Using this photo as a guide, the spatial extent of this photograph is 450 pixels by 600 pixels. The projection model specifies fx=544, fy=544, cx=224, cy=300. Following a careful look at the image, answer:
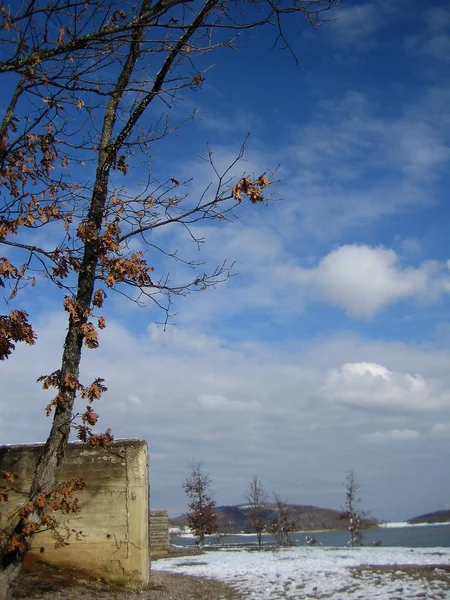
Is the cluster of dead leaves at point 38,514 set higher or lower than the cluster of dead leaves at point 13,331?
lower

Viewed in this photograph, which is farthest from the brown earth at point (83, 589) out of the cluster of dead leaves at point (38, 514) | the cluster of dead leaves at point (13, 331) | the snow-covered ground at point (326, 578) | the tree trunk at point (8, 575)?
the cluster of dead leaves at point (13, 331)

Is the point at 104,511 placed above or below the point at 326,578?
above

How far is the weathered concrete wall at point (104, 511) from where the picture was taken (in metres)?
10.3

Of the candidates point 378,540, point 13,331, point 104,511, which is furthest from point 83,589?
point 378,540

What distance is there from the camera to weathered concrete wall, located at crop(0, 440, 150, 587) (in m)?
10.3

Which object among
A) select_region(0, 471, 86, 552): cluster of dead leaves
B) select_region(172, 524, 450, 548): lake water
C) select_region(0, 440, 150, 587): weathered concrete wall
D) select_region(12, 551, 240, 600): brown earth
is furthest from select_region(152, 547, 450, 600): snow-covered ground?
select_region(172, 524, 450, 548): lake water

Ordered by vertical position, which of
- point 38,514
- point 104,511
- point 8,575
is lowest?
point 8,575

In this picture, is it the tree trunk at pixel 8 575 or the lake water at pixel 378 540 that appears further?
the lake water at pixel 378 540

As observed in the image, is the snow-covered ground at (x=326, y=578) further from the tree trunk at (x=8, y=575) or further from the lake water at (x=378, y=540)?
the lake water at (x=378, y=540)

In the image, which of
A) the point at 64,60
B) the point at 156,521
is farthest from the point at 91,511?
the point at 156,521

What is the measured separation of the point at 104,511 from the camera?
1052 cm

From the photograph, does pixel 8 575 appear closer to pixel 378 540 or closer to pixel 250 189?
pixel 250 189

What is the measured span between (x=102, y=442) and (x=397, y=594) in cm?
733

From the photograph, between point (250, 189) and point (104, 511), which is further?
point (104, 511)
